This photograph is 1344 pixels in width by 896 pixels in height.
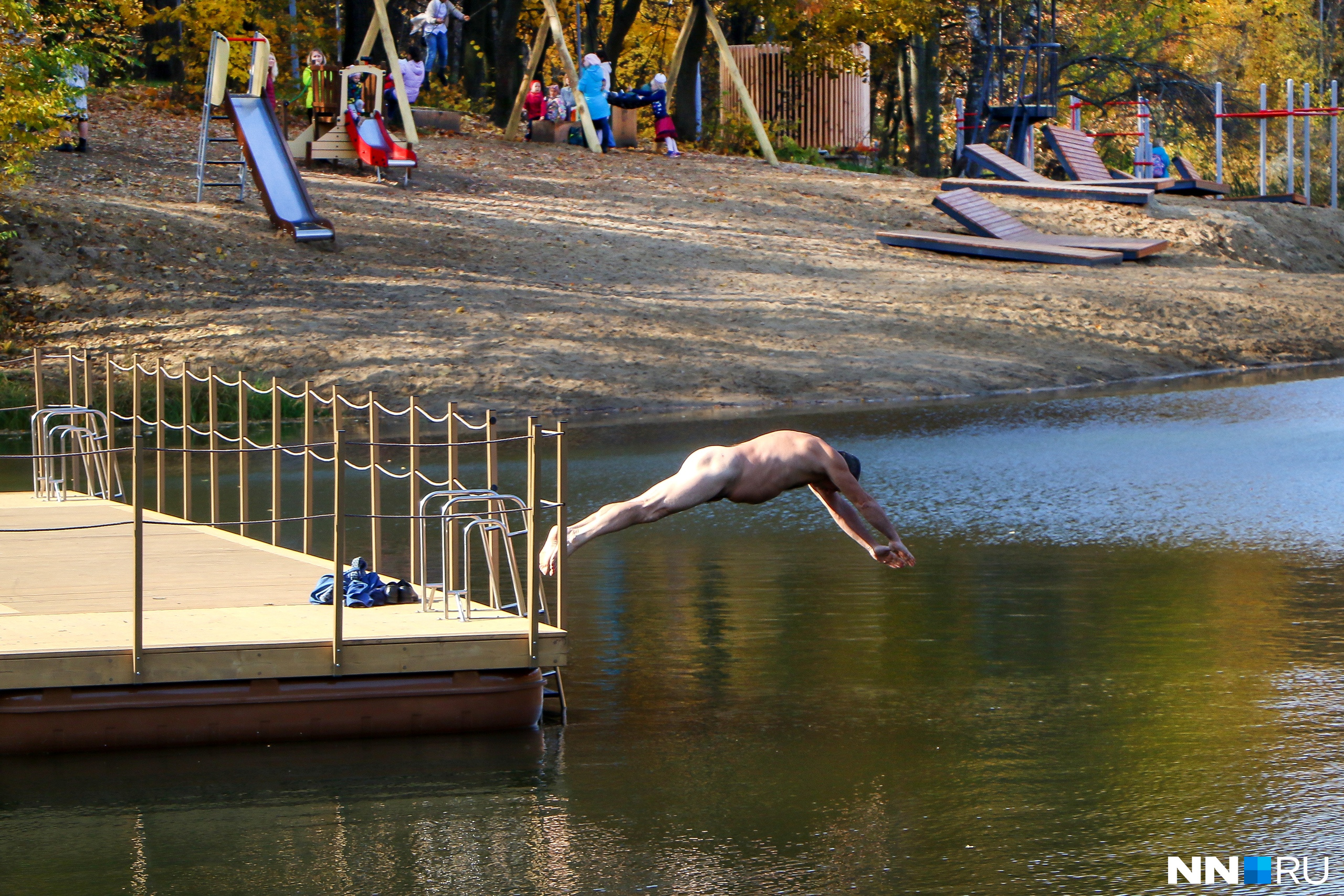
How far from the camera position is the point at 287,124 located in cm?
3453

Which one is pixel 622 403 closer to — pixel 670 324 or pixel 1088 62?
pixel 670 324

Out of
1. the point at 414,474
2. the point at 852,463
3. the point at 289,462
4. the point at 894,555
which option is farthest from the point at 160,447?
the point at 289,462

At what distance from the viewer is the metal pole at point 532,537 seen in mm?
7494

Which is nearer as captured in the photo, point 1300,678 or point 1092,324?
point 1300,678

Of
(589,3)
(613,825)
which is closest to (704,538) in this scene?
(613,825)

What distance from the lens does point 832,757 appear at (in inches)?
288

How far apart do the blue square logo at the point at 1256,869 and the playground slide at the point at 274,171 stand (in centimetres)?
2164

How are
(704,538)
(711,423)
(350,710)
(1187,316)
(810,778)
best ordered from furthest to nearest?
1. (1187,316)
2. (711,423)
3. (704,538)
4. (350,710)
5. (810,778)

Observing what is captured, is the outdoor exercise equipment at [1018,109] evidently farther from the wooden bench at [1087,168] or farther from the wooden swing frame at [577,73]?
the wooden swing frame at [577,73]

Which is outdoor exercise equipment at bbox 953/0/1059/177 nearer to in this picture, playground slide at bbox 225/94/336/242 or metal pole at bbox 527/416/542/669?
playground slide at bbox 225/94/336/242

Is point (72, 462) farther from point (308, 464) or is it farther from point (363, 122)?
point (363, 122)

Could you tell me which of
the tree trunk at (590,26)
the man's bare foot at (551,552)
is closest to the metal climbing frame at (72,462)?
the man's bare foot at (551,552)

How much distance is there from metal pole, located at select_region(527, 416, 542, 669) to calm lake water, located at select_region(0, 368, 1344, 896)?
1.53 feet

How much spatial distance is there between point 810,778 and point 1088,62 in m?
44.0
